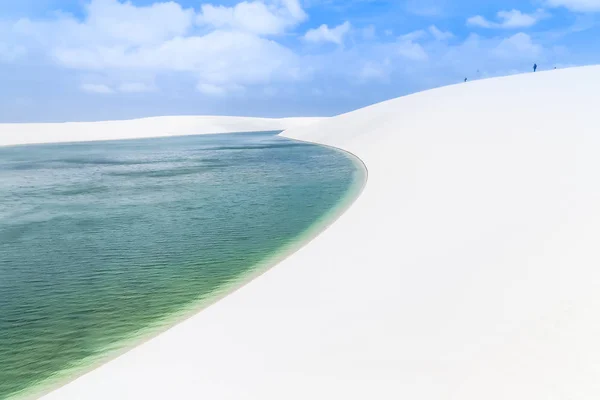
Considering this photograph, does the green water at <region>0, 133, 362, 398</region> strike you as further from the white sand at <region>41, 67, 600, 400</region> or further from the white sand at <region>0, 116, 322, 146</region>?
the white sand at <region>0, 116, 322, 146</region>

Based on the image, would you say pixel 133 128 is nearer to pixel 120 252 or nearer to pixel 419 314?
pixel 120 252

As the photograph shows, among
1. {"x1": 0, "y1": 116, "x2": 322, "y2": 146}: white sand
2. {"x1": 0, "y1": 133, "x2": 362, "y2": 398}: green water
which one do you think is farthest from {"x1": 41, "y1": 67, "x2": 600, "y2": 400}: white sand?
{"x1": 0, "y1": 116, "x2": 322, "y2": 146}: white sand

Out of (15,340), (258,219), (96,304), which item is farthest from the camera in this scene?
(258,219)

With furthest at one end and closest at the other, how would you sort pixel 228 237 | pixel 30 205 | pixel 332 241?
pixel 30 205, pixel 228 237, pixel 332 241

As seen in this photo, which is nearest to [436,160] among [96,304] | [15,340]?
[96,304]

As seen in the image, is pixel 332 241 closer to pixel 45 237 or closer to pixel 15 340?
pixel 15 340

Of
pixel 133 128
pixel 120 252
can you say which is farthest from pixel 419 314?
pixel 133 128

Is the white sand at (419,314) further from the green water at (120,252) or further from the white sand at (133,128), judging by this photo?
the white sand at (133,128)
